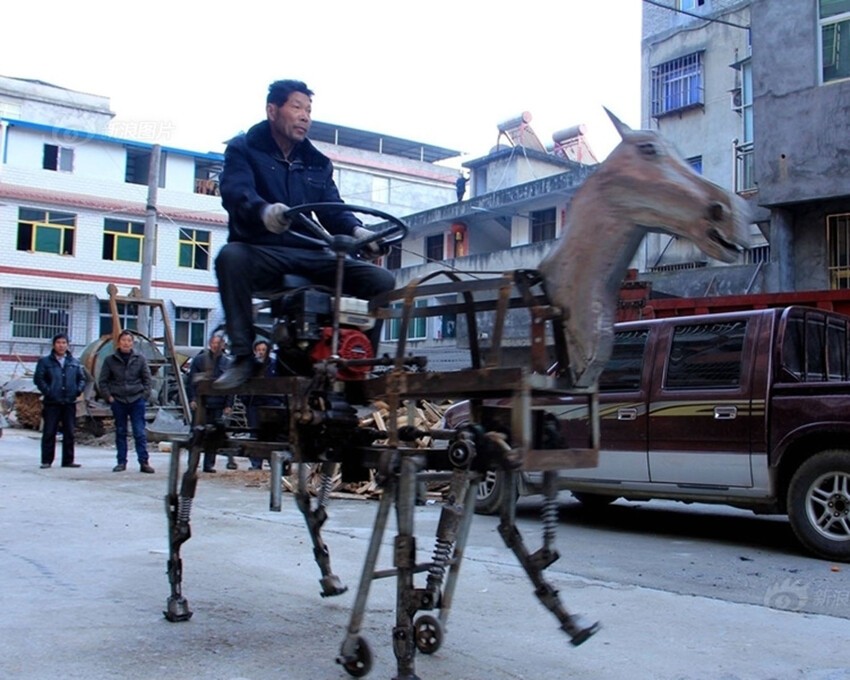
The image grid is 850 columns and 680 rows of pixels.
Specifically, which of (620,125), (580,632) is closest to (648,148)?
(620,125)

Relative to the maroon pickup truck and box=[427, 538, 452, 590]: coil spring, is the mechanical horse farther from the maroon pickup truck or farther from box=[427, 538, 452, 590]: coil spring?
the maroon pickup truck

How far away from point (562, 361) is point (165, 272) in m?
36.0

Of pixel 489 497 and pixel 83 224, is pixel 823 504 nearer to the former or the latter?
pixel 489 497

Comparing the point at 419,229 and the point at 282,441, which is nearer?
the point at 282,441

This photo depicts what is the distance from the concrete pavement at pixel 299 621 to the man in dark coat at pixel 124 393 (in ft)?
15.0

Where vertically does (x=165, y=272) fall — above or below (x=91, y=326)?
above

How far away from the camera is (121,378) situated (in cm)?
1190

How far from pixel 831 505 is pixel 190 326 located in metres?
34.6

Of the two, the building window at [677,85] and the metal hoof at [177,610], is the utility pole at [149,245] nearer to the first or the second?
the building window at [677,85]

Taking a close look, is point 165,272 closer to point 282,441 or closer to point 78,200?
point 78,200

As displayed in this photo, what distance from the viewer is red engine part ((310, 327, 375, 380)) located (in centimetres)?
390

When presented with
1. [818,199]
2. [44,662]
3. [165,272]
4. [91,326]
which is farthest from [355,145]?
[44,662]

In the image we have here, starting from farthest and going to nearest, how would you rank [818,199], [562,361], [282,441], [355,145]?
1. [355,145]
2. [818,199]
3. [282,441]
4. [562,361]

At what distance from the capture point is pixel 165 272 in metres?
37.5
